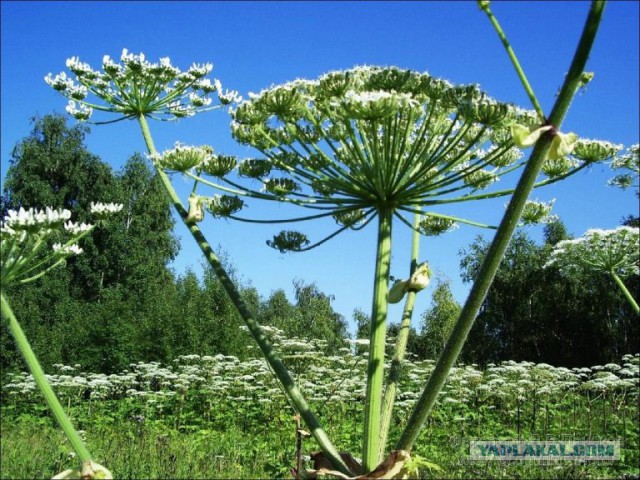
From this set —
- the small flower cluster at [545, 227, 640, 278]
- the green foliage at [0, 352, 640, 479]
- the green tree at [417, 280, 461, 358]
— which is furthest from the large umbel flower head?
the green tree at [417, 280, 461, 358]

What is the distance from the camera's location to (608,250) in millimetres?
5996

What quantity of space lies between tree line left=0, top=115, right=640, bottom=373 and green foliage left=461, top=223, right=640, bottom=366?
0.06 m

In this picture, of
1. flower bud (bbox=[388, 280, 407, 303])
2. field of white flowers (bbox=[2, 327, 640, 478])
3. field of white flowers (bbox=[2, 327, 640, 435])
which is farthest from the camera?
field of white flowers (bbox=[2, 327, 640, 435])

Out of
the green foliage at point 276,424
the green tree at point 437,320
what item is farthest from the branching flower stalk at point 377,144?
the green tree at point 437,320

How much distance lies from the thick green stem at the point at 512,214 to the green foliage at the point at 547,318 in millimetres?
28068

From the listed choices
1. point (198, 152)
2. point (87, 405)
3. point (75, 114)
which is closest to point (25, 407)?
point (87, 405)

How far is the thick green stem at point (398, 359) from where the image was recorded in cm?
257

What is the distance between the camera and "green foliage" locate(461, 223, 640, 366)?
→ 95.4 ft

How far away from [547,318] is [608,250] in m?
27.6

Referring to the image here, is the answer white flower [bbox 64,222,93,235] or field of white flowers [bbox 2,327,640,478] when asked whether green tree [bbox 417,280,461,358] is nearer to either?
field of white flowers [bbox 2,327,640,478]

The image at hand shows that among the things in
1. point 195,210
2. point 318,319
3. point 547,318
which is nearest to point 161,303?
point 318,319

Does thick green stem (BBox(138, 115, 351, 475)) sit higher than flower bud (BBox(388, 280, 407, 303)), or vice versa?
flower bud (BBox(388, 280, 407, 303))

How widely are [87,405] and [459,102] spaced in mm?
13201

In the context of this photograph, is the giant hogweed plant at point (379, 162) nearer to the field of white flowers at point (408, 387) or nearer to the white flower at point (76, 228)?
the white flower at point (76, 228)
